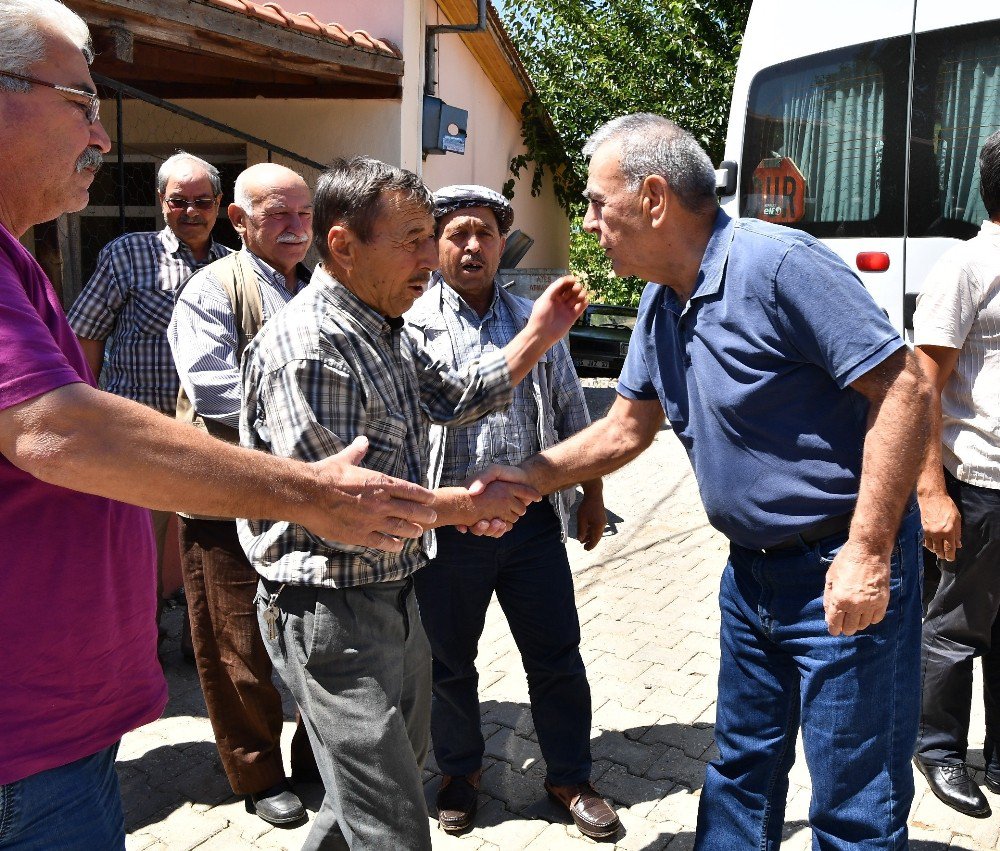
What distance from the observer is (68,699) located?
166 cm

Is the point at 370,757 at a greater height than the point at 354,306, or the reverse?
the point at 354,306

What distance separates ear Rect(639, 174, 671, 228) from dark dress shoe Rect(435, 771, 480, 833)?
2072 mm

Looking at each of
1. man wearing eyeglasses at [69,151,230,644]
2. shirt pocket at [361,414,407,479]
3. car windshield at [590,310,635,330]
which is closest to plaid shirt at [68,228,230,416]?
man wearing eyeglasses at [69,151,230,644]

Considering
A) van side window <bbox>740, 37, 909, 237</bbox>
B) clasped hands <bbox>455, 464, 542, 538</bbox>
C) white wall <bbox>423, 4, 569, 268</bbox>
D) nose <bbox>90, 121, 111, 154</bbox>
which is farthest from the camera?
white wall <bbox>423, 4, 569, 268</bbox>

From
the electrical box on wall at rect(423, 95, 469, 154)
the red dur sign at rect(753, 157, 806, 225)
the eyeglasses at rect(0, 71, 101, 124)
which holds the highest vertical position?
the electrical box on wall at rect(423, 95, 469, 154)

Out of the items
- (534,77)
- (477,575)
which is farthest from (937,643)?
(534,77)

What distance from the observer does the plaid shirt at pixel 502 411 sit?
10.6 ft

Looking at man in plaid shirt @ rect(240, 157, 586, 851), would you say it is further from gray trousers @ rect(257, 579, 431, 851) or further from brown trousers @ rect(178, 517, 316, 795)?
brown trousers @ rect(178, 517, 316, 795)

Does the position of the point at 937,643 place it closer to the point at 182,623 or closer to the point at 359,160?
the point at 359,160

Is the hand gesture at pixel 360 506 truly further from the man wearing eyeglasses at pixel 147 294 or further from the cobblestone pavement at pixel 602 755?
the man wearing eyeglasses at pixel 147 294

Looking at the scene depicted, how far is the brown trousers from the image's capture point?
336cm

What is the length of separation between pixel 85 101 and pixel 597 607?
431 centimetres

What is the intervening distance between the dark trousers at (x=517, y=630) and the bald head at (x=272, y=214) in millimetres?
1154

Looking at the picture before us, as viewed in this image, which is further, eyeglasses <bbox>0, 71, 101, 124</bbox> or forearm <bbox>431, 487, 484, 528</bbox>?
forearm <bbox>431, 487, 484, 528</bbox>
